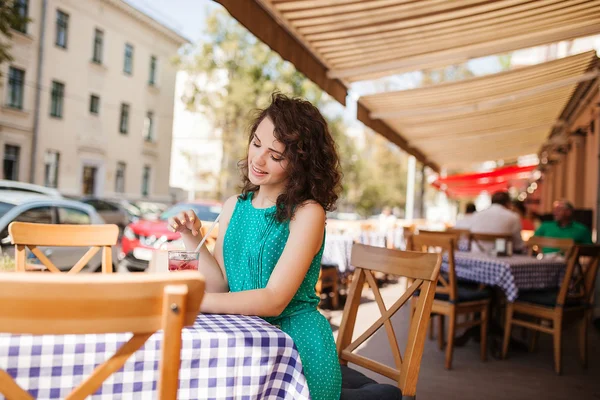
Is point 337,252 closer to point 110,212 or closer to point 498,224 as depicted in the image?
point 498,224

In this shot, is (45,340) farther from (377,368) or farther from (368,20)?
(368,20)

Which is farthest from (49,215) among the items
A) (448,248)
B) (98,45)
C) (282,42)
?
(98,45)

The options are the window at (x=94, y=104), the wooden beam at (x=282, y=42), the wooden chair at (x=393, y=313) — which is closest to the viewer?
the wooden chair at (x=393, y=313)

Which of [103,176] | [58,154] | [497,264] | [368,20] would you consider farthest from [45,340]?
[103,176]

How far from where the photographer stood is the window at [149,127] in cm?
2722

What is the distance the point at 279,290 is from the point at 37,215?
5.85 metres

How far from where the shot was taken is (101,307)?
1059 millimetres

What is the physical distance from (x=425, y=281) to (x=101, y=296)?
4.78 ft

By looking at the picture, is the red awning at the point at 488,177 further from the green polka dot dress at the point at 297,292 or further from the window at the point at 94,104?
the window at the point at 94,104

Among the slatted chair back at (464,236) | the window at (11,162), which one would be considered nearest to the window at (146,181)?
the window at (11,162)

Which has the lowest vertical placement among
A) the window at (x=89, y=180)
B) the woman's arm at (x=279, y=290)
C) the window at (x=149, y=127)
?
the woman's arm at (x=279, y=290)

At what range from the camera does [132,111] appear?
26.1 metres

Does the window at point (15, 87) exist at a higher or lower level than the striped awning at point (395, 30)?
higher

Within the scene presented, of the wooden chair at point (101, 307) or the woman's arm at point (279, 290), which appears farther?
the woman's arm at point (279, 290)
